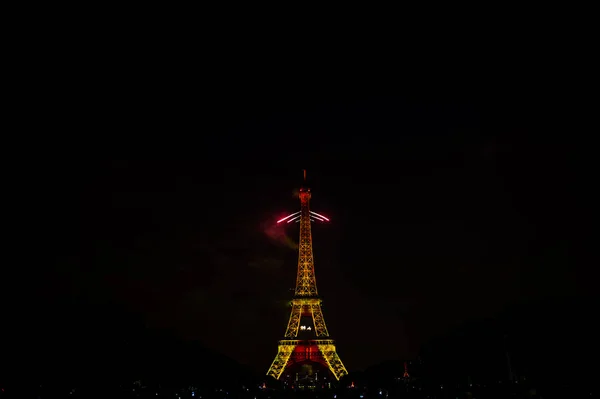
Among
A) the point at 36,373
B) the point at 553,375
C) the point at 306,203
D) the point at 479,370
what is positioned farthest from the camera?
the point at 306,203

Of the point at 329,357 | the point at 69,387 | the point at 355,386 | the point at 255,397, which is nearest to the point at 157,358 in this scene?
the point at 255,397

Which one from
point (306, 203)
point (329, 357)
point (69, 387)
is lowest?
point (69, 387)

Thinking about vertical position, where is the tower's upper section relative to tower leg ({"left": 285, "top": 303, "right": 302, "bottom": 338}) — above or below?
above

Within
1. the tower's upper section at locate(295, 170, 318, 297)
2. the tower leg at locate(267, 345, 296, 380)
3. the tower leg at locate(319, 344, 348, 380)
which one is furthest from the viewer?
the tower's upper section at locate(295, 170, 318, 297)

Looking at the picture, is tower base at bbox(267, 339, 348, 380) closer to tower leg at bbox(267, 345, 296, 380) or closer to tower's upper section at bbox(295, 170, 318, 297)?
tower leg at bbox(267, 345, 296, 380)

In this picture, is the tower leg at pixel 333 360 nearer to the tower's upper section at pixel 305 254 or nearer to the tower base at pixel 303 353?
the tower base at pixel 303 353

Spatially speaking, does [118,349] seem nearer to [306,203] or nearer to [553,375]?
[553,375]

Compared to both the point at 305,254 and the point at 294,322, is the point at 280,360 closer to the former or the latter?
the point at 294,322

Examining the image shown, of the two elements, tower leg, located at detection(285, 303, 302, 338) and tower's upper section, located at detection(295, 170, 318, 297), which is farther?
tower's upper section, located at detection(295, 170, 318, 297)
